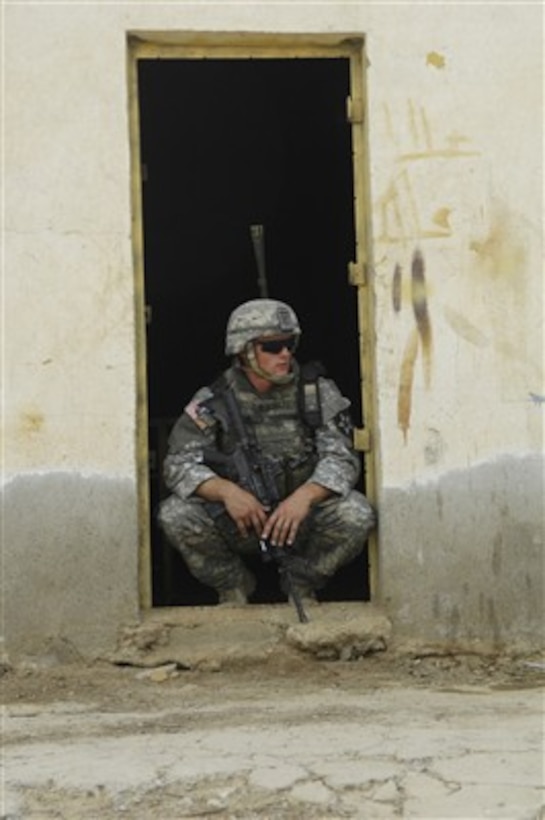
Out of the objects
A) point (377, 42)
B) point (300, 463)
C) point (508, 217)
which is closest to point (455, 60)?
point (377, 42)

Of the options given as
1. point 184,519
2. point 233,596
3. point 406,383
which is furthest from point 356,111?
point 233,596

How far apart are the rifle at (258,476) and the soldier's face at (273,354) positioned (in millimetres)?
211

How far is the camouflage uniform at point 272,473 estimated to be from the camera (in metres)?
5.51

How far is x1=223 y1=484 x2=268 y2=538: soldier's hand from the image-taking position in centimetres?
539

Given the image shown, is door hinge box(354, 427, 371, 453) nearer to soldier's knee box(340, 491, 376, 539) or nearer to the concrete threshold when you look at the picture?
soldier's knee box(340, 491, 376, 539)

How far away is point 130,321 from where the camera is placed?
17.2 feet

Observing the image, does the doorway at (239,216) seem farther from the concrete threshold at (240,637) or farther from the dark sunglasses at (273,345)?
the concrete threshold at (240,637)

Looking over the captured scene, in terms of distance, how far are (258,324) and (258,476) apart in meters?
0.67

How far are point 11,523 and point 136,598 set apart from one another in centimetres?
59

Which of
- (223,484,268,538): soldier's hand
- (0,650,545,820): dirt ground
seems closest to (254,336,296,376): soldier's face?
(223,484,268,538): soldier's hand

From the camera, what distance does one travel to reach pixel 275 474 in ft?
18.7

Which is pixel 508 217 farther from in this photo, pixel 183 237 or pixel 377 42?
pixel 183 237

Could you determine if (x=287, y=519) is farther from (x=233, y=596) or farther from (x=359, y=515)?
(x=233, y=596)

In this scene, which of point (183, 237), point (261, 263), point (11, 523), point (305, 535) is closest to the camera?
point (11, 523)
